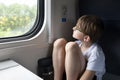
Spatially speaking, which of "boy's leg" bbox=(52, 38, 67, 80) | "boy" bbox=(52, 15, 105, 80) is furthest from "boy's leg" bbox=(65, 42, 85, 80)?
"boy's leg" bbox=(52, 38, 67, 80)

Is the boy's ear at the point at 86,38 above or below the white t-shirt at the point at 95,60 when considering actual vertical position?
above

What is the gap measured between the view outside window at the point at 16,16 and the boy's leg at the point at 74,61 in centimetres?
53

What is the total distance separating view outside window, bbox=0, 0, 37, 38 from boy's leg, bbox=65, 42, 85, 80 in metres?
0.53

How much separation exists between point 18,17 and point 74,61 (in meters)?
0.66

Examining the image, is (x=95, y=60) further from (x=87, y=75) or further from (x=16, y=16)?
(x=16, y=16)

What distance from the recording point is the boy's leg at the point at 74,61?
112 cm

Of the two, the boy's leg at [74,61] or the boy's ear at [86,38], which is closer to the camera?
the boy's leg at [74,61]

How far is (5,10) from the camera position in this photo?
1.33 metres

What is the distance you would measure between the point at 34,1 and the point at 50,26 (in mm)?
275

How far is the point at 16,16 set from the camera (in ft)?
4.63

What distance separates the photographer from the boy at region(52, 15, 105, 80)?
114cm

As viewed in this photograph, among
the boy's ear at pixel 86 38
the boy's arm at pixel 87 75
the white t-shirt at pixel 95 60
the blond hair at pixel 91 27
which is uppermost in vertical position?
the blond hair at pixel 91 27

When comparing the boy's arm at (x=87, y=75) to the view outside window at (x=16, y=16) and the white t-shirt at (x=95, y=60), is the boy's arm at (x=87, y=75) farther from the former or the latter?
the view outside window at (x=16, y=16)

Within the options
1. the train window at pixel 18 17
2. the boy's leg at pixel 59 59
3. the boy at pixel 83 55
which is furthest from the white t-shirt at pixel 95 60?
the train window at pixel 18 17
